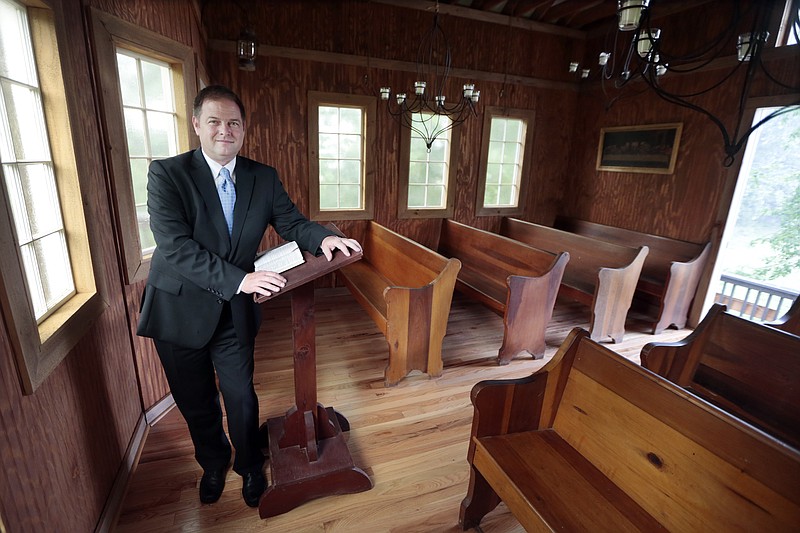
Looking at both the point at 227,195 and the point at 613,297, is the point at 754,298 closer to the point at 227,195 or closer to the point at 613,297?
the point at 613,297

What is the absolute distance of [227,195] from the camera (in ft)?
4.80

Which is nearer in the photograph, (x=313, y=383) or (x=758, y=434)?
(x=758, y=434)

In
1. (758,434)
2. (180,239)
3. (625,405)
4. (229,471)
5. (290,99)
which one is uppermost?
(290,99)

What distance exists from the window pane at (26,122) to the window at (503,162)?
162 inches

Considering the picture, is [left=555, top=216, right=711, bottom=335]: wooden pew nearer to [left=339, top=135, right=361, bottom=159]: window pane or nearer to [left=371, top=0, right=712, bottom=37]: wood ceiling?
[left=371, top=0, right=712, bottom=37]: wood ceiling

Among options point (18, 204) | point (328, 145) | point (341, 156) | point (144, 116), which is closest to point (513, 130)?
point (341, 156)

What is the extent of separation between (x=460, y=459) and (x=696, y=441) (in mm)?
1174

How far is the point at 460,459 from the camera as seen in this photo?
2.00m

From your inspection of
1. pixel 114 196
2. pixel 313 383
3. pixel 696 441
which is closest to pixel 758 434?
pixel 696 441

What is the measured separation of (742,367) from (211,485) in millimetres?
2327

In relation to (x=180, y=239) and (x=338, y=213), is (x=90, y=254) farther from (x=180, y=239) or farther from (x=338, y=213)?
(x=338, y=213)

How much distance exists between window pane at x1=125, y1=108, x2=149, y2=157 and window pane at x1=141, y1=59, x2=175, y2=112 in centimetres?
11

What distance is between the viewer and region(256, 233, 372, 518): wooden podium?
1.62m

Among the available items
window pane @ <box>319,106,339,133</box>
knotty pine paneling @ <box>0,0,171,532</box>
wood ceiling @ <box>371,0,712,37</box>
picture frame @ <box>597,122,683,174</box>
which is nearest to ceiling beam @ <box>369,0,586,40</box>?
wood ceiling @ <box>371,0,712,37</box>
